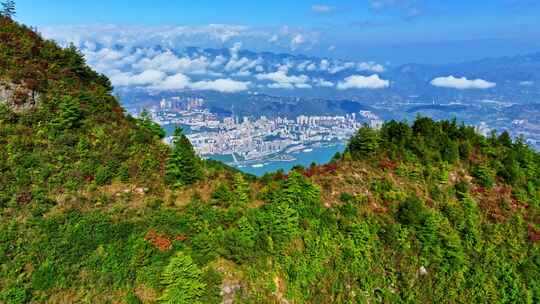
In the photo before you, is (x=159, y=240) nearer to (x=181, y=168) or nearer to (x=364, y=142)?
(x=181, y=168)

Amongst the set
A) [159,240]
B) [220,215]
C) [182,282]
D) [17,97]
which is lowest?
[182,282]

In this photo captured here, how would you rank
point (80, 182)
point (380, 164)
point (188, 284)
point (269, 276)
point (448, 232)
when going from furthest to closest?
1. point (380, 164)
2. point (448, 232)
3. point (80, 182)
4. point (269, 276)
5. point (188, 284)

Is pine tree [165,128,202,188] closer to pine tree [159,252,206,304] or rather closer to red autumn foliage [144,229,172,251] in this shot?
red autumn foliage [144,229,172,251]

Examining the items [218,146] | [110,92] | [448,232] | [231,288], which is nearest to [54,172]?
[110,92]

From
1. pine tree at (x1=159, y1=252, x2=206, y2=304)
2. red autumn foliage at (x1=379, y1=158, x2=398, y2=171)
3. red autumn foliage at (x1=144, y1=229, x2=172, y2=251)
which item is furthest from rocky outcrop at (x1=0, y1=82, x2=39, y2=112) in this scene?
red autumn foliage at (x1=379, y1=158, x2=398, y2=171)

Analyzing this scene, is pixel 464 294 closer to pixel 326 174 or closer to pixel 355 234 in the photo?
pixel 355 234

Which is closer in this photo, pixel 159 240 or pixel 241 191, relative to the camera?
pixel 159 240

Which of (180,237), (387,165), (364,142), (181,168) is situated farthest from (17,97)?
(387,165)
